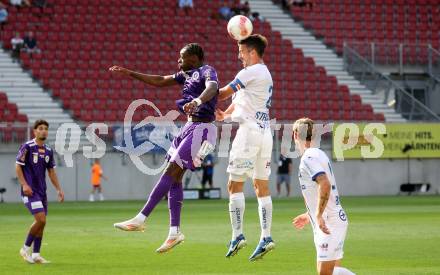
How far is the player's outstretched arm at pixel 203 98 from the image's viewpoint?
41.7 ft

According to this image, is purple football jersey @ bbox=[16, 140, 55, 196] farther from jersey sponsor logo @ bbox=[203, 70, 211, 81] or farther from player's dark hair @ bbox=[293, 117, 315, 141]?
player's dark hair @ bbox=[293, 117, 315, 141]

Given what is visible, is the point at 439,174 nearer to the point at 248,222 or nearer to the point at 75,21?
the point at 75,21

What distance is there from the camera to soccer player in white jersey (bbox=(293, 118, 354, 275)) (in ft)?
36.6

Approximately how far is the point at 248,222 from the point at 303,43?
75.9 ft

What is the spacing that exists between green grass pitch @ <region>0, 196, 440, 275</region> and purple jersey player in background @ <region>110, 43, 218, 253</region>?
5.28 feet

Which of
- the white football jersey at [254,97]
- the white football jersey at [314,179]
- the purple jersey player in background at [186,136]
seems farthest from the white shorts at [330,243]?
the white football jersey at [254,97]

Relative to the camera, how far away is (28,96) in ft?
132

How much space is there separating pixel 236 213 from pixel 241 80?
76.1 inches

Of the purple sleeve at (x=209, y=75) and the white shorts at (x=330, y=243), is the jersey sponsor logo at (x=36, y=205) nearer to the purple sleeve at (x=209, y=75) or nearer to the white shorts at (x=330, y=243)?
the purple sleeve at (x=209, y=75)

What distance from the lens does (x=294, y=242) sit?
2045 cm

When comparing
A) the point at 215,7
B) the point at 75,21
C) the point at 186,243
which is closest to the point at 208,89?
the point at 186,243

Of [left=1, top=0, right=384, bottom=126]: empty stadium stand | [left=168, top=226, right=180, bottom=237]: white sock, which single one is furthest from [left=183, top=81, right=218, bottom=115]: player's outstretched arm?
[left=1, top=0, right=384, bottom=126]: empty stadium stand

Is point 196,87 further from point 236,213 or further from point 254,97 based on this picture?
point 236,213

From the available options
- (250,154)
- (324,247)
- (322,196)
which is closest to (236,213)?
(250,154)
